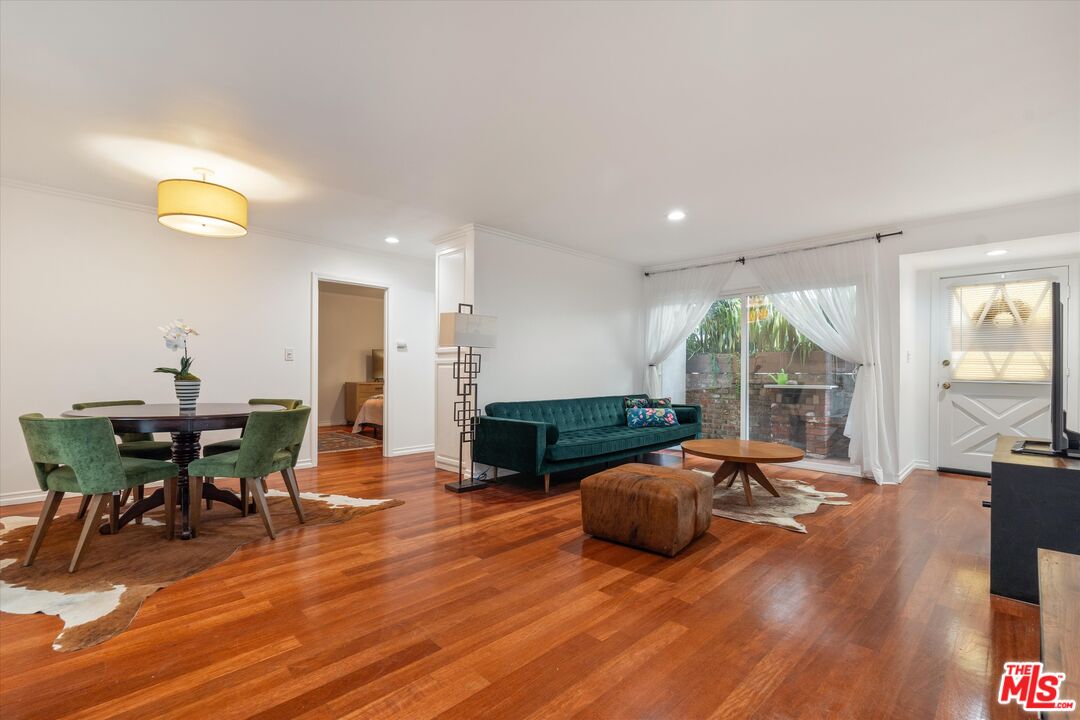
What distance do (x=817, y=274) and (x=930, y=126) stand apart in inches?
103

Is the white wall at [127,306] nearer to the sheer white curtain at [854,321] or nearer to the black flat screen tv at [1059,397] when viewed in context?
the sheer white curtain at [854,321]

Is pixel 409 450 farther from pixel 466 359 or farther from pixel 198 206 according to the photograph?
pixel 198 206

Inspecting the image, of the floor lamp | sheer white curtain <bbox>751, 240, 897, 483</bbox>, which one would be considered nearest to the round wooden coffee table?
sheer white curtain <bbox>751, 240, 897, 483</bbox>

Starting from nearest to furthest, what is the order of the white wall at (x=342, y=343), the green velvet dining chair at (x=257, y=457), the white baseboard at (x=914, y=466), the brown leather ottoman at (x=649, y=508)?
1. the brown leather ottoman at (x=649, y=508)
2. the green velvet dining chair at (x=257, y=457)
3. the white baseboard at (x=914, y=466)
4. the white wall at (x=342, y=343)

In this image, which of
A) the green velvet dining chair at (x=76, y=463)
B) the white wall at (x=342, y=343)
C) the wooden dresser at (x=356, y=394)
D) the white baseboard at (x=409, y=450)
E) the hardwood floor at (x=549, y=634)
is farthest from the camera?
the white wall at (x=342, y=343)

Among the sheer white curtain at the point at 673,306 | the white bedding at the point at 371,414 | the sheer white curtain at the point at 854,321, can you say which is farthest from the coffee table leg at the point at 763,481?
the white bedding at the point at 371,414

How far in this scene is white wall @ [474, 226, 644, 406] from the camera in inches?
201

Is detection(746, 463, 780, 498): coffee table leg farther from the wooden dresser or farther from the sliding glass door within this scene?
the wooden dresser

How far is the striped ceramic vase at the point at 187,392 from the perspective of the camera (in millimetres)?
3379

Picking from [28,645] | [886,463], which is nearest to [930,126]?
[886,463]

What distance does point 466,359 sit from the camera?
16.1 ft

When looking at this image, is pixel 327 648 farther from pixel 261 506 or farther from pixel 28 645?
pixel 261 506

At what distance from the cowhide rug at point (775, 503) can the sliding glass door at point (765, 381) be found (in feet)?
3.59

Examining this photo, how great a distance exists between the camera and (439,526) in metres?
3.43
